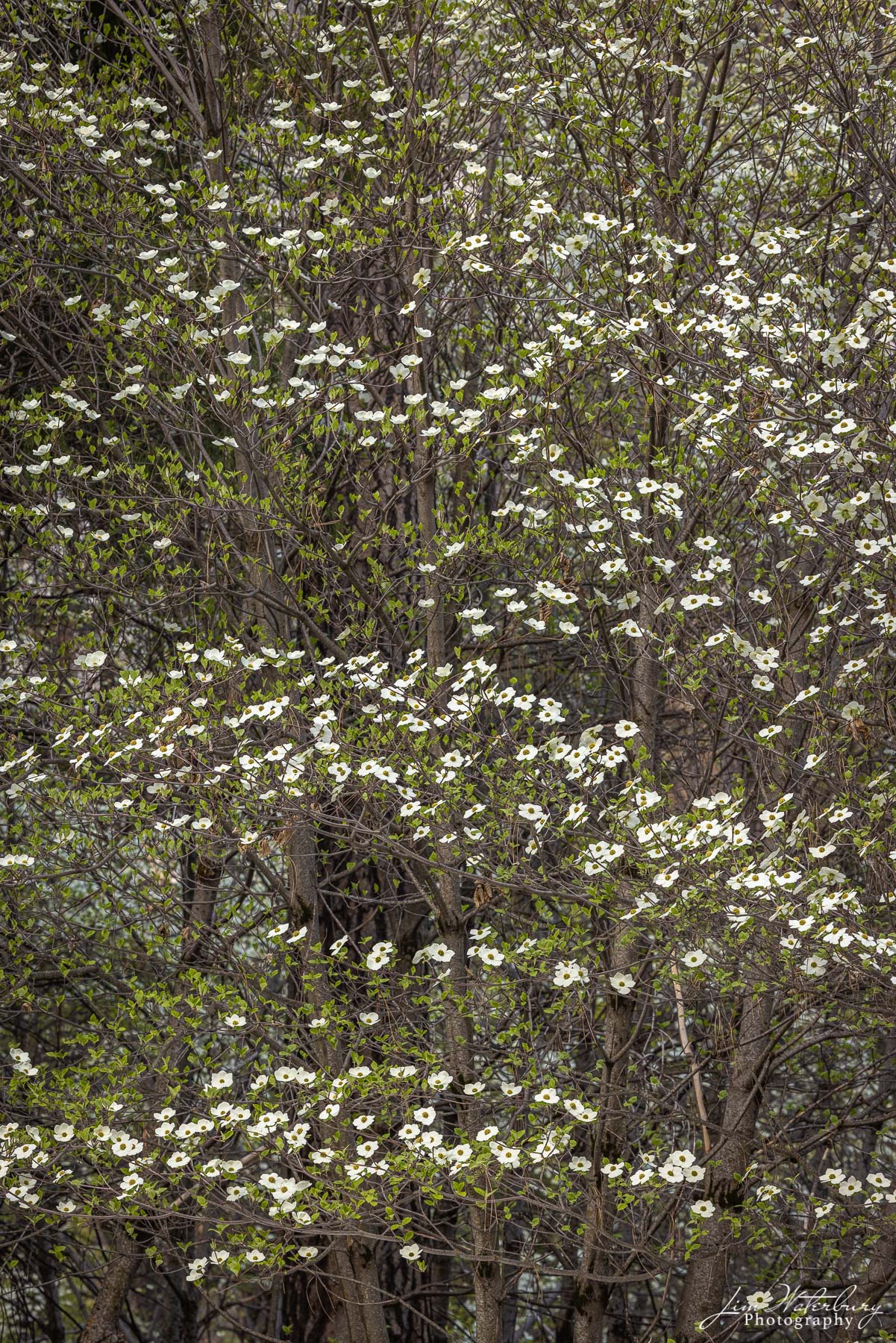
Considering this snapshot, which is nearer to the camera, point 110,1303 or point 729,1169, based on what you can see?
point 729,1169

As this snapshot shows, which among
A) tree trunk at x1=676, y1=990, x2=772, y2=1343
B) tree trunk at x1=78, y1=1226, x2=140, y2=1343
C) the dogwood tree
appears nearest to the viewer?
the dogwood tree

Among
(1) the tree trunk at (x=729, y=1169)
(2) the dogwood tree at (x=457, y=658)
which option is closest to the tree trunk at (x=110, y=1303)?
(2) the dogwood tree at (x=457, y=658)

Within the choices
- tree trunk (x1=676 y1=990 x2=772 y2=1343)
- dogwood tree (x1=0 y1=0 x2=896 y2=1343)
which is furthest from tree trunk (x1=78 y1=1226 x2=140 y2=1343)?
tree trunk (x1=676 y1=990 x2=772 y2=1343)

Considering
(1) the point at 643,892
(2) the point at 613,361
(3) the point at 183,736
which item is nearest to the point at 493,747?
(1) the point at 643,892

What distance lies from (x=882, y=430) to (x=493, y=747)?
1706 mm

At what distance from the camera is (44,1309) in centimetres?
772

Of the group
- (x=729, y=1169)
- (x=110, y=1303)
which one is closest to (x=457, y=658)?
(x=729, y=1169)

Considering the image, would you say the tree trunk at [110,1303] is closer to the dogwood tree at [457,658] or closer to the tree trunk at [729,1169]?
the dogwood tree at [457,658]

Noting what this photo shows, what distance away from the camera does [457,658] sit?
244 inches

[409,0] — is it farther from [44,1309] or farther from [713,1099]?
[44,1309]

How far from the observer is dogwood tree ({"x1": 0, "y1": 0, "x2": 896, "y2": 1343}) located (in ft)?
15.3

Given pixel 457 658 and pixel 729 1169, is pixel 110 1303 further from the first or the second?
pixel 457 658

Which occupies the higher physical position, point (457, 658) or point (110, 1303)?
point (457, 658)

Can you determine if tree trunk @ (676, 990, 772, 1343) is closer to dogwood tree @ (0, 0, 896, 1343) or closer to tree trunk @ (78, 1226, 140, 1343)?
dogwood tree @ (0, 0, 896, 1343)
